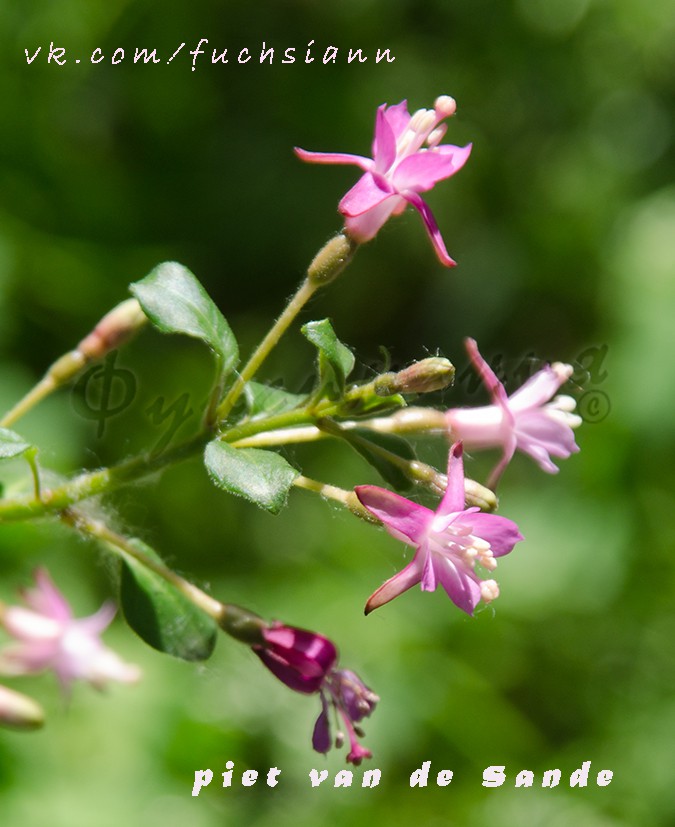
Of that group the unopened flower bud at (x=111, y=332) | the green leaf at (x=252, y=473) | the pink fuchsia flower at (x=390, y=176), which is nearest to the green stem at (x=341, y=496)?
the green leaf at (x=252, y=473)

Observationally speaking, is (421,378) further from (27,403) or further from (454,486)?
(27,403)

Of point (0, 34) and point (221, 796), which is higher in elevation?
point (0, 34)

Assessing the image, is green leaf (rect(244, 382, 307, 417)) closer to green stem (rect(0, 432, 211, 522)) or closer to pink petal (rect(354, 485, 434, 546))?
green stem (rect(0, 432, 211, 522))

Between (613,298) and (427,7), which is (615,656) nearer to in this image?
(613,298)

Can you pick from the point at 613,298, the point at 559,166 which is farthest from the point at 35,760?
the point at 559,166

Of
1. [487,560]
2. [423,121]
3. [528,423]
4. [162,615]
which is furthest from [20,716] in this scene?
[423,121]

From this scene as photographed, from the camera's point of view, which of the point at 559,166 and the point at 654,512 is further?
the point at 559,166

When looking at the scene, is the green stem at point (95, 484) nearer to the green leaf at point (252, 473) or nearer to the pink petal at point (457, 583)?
the green leaf at point (252, 473)
